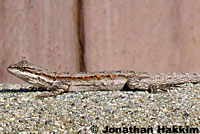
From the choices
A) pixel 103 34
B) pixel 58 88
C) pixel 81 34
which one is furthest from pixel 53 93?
pixel 103 34

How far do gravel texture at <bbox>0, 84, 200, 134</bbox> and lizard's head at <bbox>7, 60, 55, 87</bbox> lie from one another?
0.62ft

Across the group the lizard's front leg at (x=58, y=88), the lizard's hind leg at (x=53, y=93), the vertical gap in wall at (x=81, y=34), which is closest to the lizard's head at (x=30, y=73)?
the lizard's front leg at (x=58, y=88)

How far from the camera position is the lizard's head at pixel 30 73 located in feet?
26.3

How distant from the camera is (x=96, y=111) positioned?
6.93 metres

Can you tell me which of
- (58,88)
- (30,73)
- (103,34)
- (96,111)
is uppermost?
(103,34)

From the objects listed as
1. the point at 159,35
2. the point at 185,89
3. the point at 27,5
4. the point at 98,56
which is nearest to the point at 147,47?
the point at 159,35

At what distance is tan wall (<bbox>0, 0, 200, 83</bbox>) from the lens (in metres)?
8.59

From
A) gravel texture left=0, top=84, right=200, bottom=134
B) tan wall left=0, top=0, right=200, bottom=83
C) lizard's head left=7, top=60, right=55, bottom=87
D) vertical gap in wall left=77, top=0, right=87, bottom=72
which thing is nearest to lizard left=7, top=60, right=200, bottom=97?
lizard's head left=7, top=60, right=55, bottom=87

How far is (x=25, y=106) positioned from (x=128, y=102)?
125 cm

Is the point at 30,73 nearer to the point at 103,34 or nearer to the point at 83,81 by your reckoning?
the point at 83,81

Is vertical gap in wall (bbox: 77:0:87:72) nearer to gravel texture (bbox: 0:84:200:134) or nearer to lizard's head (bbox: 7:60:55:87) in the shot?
lizard's head (bbox: 7:60:55:87)

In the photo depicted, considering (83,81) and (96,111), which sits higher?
(83,81)

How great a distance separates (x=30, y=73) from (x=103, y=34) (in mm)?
1537

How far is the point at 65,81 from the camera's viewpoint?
8234 millimetres
